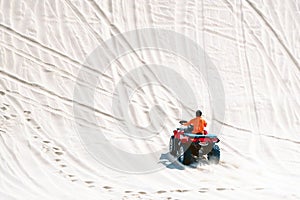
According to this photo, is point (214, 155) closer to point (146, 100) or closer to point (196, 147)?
point (196, 147)

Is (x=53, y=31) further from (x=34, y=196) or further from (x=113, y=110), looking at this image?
(x=34, y=196)

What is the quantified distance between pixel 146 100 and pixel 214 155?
3913 millimetres

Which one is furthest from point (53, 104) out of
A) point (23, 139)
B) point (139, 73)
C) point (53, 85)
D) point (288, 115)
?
point (288, 115)

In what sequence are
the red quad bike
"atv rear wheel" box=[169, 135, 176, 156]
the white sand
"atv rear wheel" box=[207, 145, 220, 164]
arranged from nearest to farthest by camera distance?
the white sand, the red quad bike, "atv rear wheel" box=[207, 145, 220, 164], "atv rear wheel" box=[169, 135, 176, 156]

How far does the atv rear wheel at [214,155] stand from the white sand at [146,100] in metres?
0.25

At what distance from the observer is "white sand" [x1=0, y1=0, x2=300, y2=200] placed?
461 inches

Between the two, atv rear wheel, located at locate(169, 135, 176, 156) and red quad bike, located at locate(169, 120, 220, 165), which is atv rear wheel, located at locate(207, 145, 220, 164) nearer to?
red quad bike, located at locate(169, 120, 220, 165)

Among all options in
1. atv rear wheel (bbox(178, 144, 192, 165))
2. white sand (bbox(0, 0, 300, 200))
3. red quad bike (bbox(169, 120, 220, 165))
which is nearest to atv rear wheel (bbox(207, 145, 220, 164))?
red quad bike (bbox(169, 120, 220, 165))

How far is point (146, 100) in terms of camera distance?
1619cm

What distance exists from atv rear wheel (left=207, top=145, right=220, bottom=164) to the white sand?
0.25 m

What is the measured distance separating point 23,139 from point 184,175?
408 cm

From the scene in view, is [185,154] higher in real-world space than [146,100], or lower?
lower

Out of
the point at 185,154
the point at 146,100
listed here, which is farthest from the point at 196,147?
the point at 146,100

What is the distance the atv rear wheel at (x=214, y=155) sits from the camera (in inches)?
504
